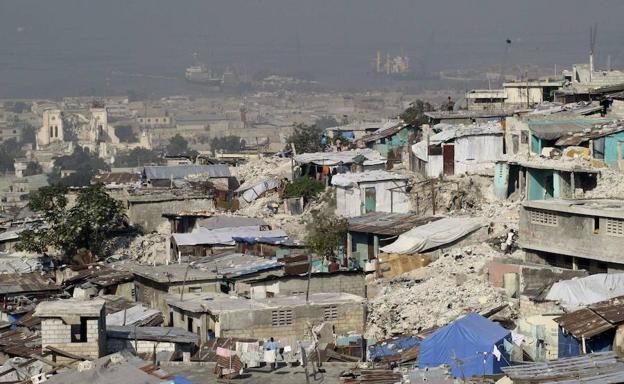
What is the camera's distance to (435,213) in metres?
17.6

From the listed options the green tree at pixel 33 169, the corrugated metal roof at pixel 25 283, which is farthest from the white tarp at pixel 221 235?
the green tree at pixel 33 169

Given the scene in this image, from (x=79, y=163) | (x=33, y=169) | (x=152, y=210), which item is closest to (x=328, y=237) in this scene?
(x=152, y=210)

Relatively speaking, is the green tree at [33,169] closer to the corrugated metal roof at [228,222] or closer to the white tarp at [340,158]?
the white tarp at [340,158]

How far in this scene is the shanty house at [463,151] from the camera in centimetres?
1853

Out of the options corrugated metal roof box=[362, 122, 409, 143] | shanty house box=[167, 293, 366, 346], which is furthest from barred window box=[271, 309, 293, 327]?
corrugated metal roof box=[362, 122, 409, 143]

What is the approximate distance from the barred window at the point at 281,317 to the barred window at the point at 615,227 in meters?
2.83

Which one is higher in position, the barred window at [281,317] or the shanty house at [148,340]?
the barred window at [281,317]

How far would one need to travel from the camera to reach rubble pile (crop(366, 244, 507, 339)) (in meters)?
12.4

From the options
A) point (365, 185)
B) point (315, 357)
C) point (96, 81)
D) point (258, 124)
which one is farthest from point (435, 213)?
point (96, 81)

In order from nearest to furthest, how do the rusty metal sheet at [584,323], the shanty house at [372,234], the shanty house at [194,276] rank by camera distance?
the rusty metal sheet at [584,323]
the shanty house at [194,276]
the shanty house at [372,234]

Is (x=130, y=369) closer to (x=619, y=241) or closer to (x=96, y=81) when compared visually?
(x=619, y=241)

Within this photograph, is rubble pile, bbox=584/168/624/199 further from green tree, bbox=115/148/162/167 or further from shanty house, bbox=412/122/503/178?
green tree, bbox=115/148/162/167

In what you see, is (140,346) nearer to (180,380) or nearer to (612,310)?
(180,380)

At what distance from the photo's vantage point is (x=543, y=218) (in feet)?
44.2
